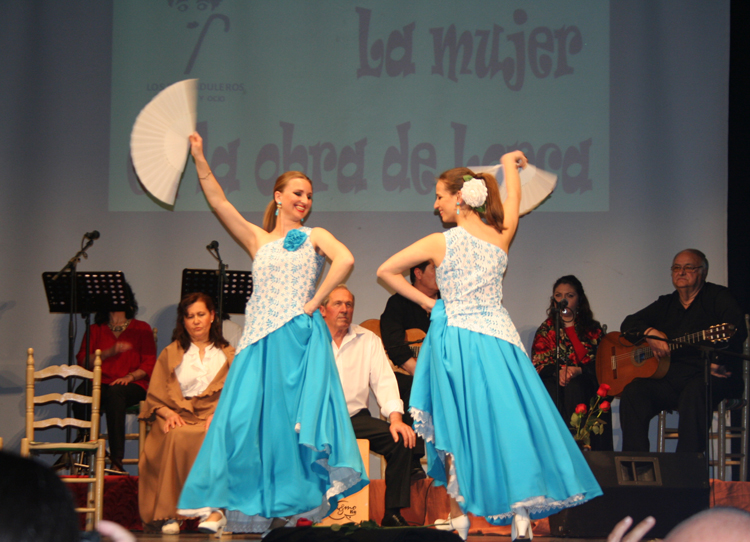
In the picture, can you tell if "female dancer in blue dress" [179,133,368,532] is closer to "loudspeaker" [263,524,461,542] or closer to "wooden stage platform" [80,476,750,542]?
"loudspeaker" [263,524,461,542]

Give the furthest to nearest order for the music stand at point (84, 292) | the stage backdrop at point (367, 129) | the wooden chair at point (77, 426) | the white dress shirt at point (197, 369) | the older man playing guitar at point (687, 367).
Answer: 1. the stage backdrop at point (367, 129)
2. the music stand at point (84, 292)
3. the white dress shirt at point (197, 369)
4. the older man playing guitar at point (687, 367)
5. the wooden chair at point (77, 426)

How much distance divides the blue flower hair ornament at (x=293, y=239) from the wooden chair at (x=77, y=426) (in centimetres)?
179

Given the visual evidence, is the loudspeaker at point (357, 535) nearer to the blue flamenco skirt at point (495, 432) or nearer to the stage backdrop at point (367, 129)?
the blue flamenco skirt at point (495, 432)

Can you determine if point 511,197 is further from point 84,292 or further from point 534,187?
point 84,292

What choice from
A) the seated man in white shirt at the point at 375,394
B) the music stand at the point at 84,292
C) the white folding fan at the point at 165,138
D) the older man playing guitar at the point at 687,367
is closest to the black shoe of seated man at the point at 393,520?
the seated man in white shirt at the point at 375,394

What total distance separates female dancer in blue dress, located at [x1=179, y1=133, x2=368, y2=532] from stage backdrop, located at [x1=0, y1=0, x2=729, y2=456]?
7.82 feet

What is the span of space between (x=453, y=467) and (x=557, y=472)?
425mm

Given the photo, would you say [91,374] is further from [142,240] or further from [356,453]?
[356,453]

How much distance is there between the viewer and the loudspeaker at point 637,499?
12.0 ft

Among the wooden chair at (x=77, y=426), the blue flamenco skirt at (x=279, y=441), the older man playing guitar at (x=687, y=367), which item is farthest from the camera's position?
the older man playing guitar at (x=687, y=367)

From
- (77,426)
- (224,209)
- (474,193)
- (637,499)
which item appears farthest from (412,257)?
(77,426)

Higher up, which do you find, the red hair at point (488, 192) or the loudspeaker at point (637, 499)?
the red hair at point (488, 192)

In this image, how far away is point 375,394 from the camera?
4.60m

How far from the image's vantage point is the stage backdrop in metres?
5.81
